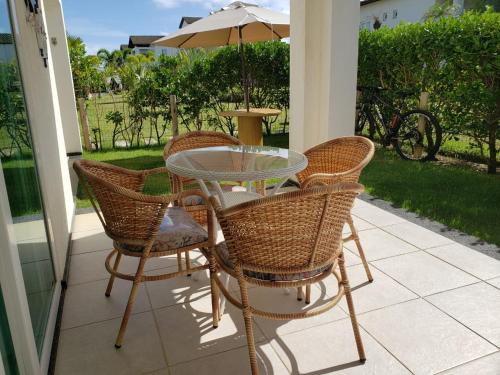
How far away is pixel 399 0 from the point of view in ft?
80.4

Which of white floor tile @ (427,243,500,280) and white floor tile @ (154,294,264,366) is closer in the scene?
white floor tile @ (154,294,264,366)

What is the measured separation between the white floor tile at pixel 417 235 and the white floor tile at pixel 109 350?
2182mm

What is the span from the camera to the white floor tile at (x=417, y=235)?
3.20 metres

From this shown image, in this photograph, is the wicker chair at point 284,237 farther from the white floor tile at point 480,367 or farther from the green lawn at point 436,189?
the green lawn at point 436,189

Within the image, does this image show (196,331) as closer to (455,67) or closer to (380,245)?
(380,245)

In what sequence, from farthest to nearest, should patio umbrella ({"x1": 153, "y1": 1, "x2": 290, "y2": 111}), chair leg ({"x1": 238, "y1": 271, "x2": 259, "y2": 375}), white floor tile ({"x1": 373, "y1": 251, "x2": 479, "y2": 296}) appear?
patio umbrella ({"x1": 153, "y1": 1, "x2": 290, "y2": 111}) → white floor tile ({"x1": 373, "y1": 251, "x2": 479, "y2": 296}) → chair leg ({"x1": 238, "y1": 271, "x2": 259, "y2": 375})

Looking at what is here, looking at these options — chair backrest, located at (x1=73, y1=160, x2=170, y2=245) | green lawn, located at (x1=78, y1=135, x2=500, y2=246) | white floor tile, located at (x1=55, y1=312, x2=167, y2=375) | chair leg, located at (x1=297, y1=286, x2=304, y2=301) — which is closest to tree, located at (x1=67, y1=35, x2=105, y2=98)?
green lawn, located at (x1=78, y1=135, x2=500, y2=246)

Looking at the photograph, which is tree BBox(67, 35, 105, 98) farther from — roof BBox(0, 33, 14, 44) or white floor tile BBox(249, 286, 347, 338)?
white floor tile BBox(249, 286, 347, 338)

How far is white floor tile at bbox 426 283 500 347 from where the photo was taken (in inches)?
83.8

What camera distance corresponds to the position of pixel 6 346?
1.45m

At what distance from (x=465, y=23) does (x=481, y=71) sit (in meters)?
0.70

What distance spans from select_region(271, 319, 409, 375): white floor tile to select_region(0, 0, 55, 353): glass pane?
123 cm

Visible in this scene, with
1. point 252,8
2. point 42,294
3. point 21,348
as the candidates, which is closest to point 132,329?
point 42,294

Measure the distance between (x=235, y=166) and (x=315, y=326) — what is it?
1.01m
